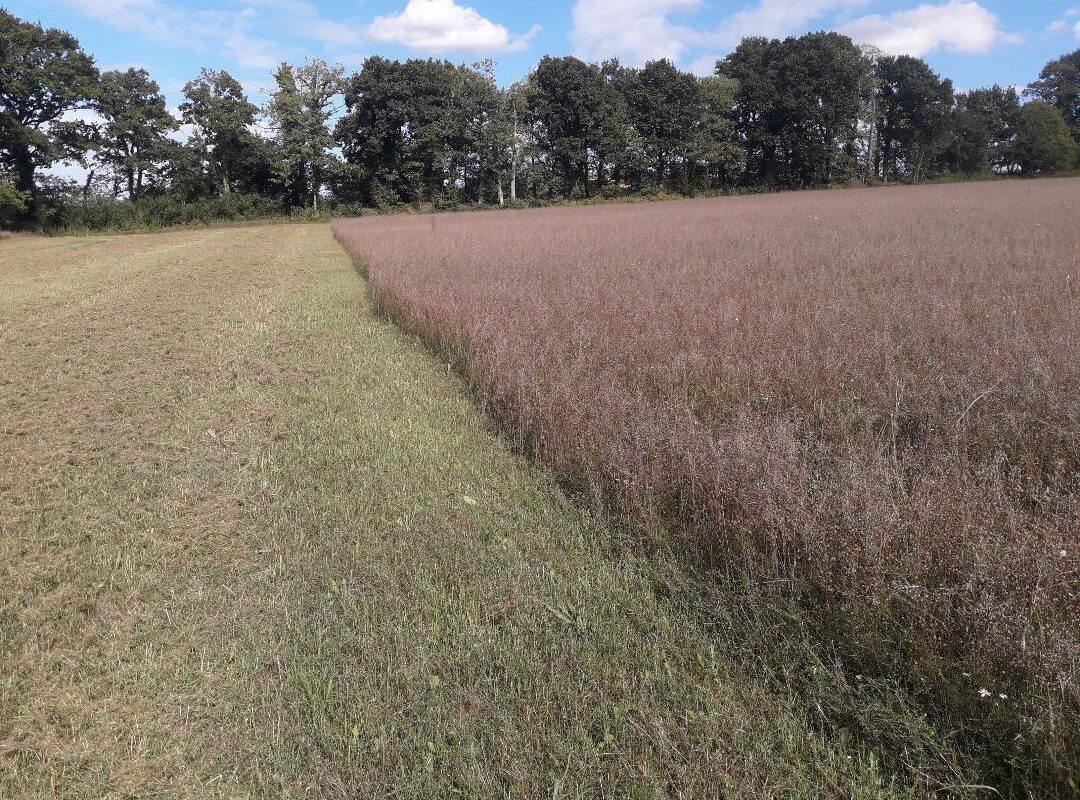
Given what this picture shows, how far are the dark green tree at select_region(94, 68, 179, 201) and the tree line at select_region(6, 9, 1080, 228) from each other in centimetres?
13

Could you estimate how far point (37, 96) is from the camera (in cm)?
3975

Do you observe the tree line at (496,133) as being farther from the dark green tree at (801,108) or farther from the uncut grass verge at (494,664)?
the uncut grass verge at (494,664)

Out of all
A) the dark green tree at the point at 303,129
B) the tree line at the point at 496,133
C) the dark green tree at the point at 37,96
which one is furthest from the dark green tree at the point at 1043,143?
the dark green tree at the point at 37,96

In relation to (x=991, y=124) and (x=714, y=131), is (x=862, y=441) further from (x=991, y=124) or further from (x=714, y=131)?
(x=991, y=124)

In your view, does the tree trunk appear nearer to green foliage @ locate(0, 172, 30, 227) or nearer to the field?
green foliage @ locate(0, 172, 30, 227)

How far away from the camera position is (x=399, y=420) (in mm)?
→ 5328

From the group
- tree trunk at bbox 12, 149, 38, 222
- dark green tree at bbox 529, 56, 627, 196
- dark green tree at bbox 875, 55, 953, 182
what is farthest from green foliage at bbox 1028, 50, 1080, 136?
tree trunk at bbox 12, 149, 38, 222

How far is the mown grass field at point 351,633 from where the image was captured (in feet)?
6.75

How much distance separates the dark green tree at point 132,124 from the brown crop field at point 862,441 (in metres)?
47.3

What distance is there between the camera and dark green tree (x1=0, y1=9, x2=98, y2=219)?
3809 cm

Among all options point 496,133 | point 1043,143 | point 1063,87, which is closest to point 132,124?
point 496,133

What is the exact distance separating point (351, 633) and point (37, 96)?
53455 millimetres

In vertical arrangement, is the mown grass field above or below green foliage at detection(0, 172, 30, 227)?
below

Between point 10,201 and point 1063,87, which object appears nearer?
point 10,201
